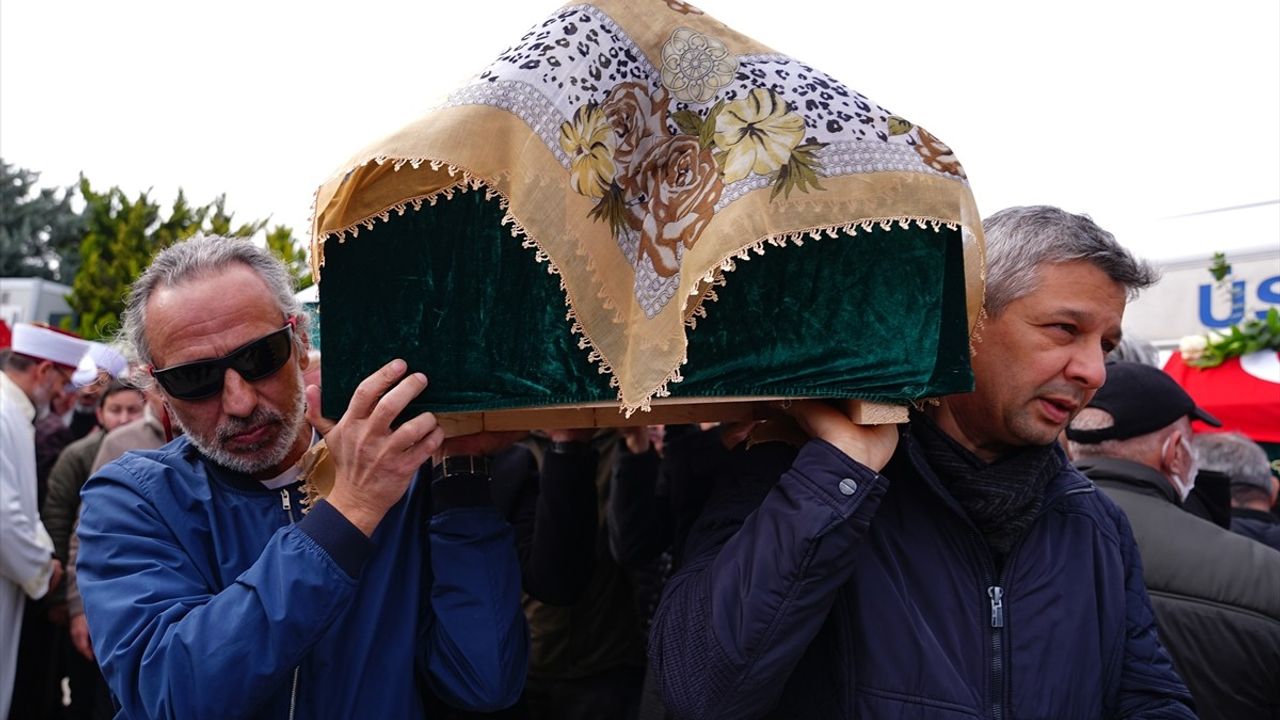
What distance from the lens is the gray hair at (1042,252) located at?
1.91 metres

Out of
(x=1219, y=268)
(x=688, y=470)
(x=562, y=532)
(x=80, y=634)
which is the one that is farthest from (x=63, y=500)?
(x=1219, y=268)

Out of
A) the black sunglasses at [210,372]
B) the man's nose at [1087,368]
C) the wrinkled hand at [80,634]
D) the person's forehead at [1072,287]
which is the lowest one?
the wrinkled hand at [80,634]

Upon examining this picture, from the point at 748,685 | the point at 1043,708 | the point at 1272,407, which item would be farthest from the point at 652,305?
the point at 1272,407

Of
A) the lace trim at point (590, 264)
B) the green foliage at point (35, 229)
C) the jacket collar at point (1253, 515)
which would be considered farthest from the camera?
the green foliage at point (35, 229)

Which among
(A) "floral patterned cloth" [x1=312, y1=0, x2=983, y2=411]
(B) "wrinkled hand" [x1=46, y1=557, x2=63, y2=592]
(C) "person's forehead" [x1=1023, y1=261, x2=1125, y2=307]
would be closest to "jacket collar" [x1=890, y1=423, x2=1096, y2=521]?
(C) "person's forehead" [x1=1023, y1=261, x2=1125, y2=307]

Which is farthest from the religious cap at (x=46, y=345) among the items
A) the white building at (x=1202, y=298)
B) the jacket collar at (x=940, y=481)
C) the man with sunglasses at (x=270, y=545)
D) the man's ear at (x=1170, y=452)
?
the white building at (x=1202, y=298)

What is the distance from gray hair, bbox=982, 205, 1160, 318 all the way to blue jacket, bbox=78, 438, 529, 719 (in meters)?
1.15

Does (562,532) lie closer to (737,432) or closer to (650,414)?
(737,432)

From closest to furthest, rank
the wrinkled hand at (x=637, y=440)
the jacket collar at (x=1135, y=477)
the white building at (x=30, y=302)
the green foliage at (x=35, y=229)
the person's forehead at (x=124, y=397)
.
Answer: the jacket collar at (x=1135, y=477), the wrinkled hand at (x=637, y=440), the person's forehead at (x=124, y=397), the white building at (x=30, y=302), the green foliage at (x=35, y=229)

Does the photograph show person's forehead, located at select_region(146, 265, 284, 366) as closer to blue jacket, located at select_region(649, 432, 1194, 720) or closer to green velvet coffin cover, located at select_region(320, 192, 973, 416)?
green velvet coffin cover, located at select_region(320, 192, 973, 416)

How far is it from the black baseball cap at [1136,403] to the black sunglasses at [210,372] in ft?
7.76

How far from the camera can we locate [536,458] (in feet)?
10.7

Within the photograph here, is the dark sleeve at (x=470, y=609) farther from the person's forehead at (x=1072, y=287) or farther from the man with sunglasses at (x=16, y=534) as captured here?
the man with sunglasses at (x=16, y=534)

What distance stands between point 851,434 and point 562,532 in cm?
140
